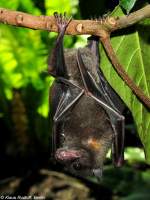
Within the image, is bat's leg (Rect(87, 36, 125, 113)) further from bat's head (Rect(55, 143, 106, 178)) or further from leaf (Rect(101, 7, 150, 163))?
bat's head (Rect(55, 143, 106, 178))

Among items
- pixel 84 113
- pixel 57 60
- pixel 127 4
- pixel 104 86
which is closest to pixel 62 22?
pixel 127 4

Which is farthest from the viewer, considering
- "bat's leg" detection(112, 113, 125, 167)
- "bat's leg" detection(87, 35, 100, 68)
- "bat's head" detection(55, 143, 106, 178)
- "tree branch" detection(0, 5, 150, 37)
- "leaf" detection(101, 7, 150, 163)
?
"bat's head" detection(55, 143, 106, 178)

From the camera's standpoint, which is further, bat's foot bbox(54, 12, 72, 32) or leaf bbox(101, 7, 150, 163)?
leaf bbox(101, 7, 150, 163)

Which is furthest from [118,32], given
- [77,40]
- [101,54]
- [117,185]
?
[117,185]

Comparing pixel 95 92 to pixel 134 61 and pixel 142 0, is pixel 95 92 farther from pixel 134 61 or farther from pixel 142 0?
pixel 142 0

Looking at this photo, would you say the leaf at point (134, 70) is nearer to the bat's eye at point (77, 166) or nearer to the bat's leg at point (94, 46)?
the bat's leg at point (94, 46)

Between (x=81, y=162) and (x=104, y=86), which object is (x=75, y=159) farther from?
(x=104, y=86)

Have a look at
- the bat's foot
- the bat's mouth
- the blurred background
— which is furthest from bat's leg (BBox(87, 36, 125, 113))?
the blurred background
